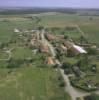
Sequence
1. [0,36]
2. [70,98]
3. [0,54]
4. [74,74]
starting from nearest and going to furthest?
[70,98] < [74,74] < [0,54] < [0,36]

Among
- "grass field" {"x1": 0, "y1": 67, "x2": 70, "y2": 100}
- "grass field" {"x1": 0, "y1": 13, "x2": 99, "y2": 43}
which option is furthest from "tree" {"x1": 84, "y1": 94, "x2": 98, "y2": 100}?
"grass field" {"x1": 0, "y1": 13, "x2": 99, "y2": 43}

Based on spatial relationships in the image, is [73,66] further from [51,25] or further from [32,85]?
[51,25]

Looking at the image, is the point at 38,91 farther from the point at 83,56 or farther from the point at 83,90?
the point at 83,56

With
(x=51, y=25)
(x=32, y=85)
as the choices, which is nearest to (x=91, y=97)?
(x=32, y=85)

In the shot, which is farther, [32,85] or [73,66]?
[73,66]

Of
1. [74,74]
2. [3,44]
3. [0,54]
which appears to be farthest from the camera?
[3,44]

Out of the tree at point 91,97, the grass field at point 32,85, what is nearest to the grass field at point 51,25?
the grass field at point 32,85

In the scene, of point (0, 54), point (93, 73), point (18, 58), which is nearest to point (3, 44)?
point (0, 54)

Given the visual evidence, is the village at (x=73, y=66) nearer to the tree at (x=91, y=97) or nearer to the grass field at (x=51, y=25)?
the tree at (x=91, y=97)
